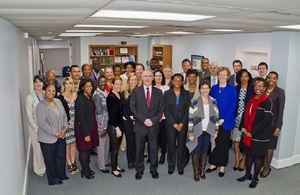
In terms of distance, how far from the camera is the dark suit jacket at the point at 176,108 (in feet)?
13.2

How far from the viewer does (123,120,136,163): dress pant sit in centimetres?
414

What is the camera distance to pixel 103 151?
13.7 ft

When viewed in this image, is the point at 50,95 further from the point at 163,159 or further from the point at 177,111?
the point at 163,159

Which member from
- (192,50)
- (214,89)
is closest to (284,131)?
(214,89)

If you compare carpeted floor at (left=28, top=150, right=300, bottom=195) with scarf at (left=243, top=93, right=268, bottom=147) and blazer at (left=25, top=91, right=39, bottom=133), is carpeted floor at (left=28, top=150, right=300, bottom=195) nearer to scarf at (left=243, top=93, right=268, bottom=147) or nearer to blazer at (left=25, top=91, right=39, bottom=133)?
scarf at (left=243, top=93, right=268, bottom=147)

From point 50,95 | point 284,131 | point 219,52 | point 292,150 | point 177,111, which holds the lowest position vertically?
point 292,150

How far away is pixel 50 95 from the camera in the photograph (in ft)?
11.8

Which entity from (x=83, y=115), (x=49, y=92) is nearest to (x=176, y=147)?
(x=83, y=115)

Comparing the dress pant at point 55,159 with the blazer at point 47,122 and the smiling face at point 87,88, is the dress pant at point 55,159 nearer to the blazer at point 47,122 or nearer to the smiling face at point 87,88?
the blazer at point 47,122

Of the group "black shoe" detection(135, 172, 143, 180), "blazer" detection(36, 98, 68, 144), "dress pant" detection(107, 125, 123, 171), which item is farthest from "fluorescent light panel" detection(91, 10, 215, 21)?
"black shoe" detection(135, 172, 143, 180)

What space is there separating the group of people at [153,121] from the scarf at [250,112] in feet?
0.04

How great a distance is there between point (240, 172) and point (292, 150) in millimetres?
1064

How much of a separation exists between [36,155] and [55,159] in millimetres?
408

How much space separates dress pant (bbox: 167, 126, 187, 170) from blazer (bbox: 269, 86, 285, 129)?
134 centimetres
